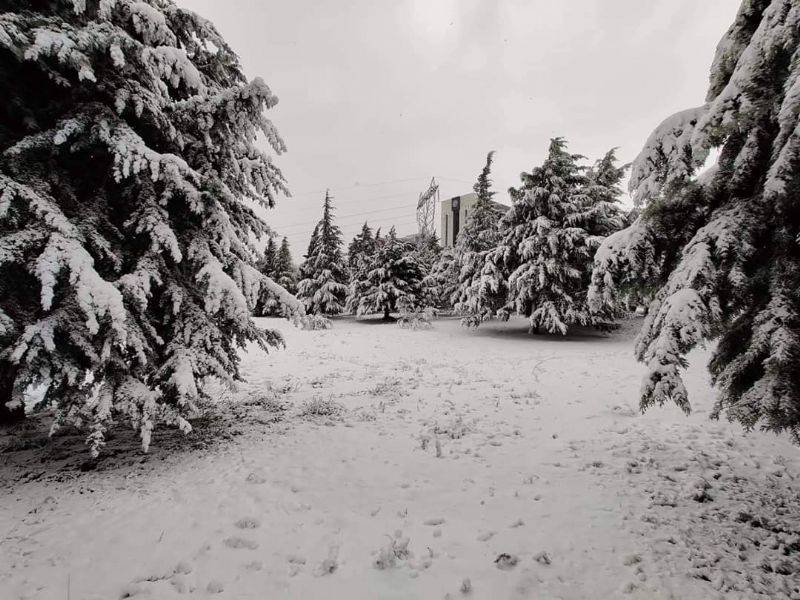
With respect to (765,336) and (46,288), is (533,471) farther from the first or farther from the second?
(46,288)

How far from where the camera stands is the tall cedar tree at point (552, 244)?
16844mm

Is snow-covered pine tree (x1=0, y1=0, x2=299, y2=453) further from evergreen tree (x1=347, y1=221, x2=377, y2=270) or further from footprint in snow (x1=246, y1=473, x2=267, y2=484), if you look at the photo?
evergreen tree (x1=347, y1=221, x2=377, y2=270)

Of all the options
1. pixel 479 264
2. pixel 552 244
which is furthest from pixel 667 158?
pixel 479 264

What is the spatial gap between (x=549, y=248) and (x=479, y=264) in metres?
4.28

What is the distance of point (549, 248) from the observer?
55.9 ft

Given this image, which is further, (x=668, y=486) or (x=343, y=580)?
(x=668, y=486)

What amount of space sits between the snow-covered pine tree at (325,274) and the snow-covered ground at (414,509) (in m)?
24.4

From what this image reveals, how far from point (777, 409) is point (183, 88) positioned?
8.59m

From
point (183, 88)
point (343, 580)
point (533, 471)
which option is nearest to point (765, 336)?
point (533, 471)

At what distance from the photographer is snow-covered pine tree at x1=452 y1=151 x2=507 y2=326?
1883 centimetres

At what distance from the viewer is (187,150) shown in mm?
6098

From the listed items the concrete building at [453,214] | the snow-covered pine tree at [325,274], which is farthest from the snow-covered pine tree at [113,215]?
the concrete building at [453,214]

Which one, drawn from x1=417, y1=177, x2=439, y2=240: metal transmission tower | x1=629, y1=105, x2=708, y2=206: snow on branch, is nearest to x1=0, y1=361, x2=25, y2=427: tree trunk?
x1=629, y1=105, x2=708, y2=206: snow on branch

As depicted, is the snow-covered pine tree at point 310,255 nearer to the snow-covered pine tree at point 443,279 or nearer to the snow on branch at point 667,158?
the snow-covered pine tree at point 443,279
